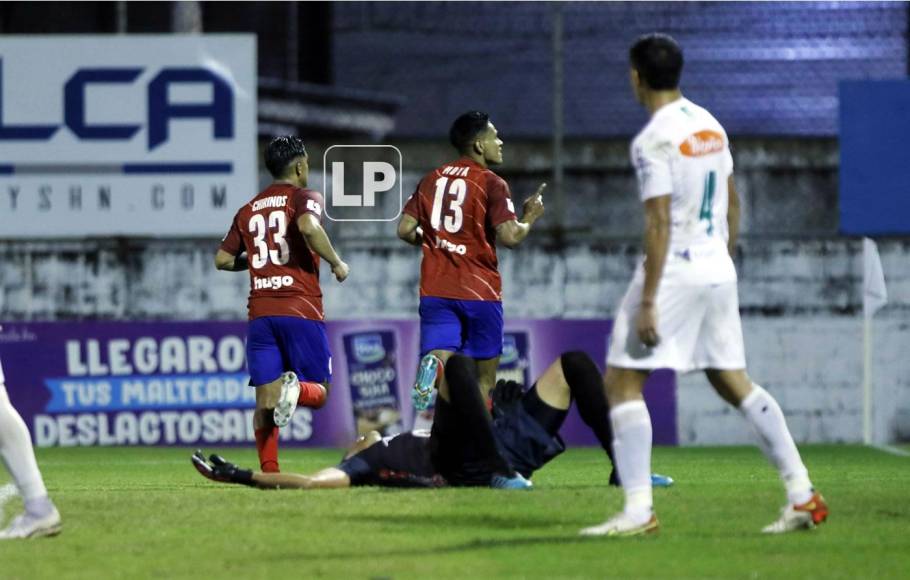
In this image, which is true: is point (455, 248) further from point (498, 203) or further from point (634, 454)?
point (634, 454)

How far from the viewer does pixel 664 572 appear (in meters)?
6.13

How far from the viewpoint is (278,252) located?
10656 millimetres

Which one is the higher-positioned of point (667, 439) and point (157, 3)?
point (157, 3)

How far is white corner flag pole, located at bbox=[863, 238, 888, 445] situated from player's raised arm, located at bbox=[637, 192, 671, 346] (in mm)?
9896

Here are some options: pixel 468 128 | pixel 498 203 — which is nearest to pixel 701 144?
pixel 498 203

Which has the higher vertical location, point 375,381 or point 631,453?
point 631,453

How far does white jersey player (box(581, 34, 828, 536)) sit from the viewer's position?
6.89 meters

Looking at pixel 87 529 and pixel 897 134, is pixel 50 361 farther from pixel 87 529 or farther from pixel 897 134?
pixel 87 529

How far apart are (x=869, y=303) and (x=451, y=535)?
9.93m

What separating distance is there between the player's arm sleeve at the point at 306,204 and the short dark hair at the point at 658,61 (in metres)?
3.73

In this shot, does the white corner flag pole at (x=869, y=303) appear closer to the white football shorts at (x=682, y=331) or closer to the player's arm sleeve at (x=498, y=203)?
the player's arm sleeve at (x=498, y=203)

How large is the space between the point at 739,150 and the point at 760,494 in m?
8.29

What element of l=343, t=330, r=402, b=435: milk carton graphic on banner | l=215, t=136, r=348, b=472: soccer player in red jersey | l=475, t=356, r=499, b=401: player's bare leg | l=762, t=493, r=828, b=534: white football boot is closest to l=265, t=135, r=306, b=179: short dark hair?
l=215, t=136, r=348, b=472: soccer player in red jersey

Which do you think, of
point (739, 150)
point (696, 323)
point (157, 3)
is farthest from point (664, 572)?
point (157, 3)
